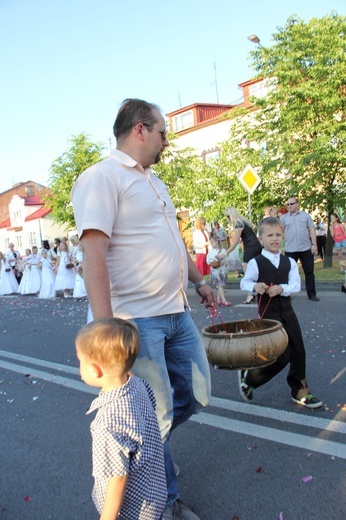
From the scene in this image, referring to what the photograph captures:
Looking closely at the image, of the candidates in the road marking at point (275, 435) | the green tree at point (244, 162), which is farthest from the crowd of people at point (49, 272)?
the road marking at point (275, 435)

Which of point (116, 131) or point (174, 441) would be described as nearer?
point (116, 131)

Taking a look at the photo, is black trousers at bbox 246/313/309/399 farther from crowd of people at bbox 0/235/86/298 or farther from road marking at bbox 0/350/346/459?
crowd of people at bbox 0/235/86/298

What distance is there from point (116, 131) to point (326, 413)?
2612 millimetres

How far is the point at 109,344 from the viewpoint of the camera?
6.34ft

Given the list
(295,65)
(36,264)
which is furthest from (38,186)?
(295,65)

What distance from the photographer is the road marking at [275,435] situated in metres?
3.29

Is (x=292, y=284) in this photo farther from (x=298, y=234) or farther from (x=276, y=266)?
(x=298, y=234)

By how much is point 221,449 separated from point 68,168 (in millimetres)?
30387

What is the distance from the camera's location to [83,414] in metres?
4.47

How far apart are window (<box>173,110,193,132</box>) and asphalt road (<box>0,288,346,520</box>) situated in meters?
32.4

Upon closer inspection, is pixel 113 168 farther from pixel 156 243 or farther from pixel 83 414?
pixel 83 414

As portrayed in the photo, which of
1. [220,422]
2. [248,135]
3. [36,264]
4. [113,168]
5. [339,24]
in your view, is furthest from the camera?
[36,264]

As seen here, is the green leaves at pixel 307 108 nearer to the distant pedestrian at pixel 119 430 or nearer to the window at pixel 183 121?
the distant pedestrian at pixel 119 430

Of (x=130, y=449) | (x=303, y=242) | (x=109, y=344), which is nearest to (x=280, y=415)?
(x=130, y=449)
